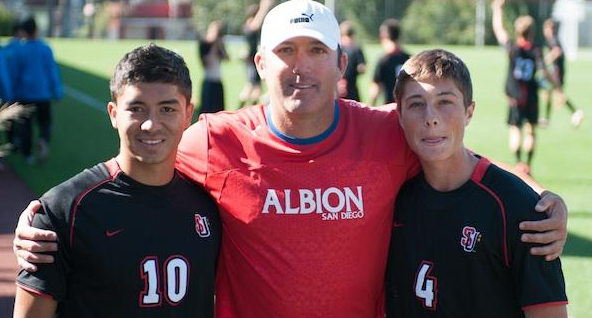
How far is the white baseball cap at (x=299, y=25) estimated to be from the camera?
12.8ft

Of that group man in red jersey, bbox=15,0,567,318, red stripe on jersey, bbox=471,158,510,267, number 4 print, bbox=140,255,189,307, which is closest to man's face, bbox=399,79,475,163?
red stripe on jersey, bbox=471,158,510,267

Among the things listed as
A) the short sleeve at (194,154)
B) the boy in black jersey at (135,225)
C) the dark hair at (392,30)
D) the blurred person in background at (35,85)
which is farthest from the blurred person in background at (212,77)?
the boy in black jersey at (135,225)

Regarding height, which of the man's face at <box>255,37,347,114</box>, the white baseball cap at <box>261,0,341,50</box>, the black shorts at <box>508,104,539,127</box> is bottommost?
the black shorts at <box>508,104,539,127</box>

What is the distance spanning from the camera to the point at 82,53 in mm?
38750

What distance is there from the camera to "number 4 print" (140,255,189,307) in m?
3.53

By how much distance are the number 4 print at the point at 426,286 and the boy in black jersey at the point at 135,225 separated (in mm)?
836

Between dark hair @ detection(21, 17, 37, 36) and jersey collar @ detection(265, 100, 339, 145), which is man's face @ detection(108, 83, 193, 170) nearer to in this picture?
jersey collar @ detection(265, 100, 339, 145)

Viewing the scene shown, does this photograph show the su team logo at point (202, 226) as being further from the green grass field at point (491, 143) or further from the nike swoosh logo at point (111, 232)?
the green grass field at point (491, 143)

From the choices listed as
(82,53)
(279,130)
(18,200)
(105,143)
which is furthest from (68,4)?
(279,130)

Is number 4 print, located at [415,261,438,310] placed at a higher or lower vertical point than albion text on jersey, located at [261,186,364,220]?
lower

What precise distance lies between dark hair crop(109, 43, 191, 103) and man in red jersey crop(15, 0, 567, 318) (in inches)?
16.0

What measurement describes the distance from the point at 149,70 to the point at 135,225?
0.60m

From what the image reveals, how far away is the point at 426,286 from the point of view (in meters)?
3.76

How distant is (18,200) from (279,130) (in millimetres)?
8078
